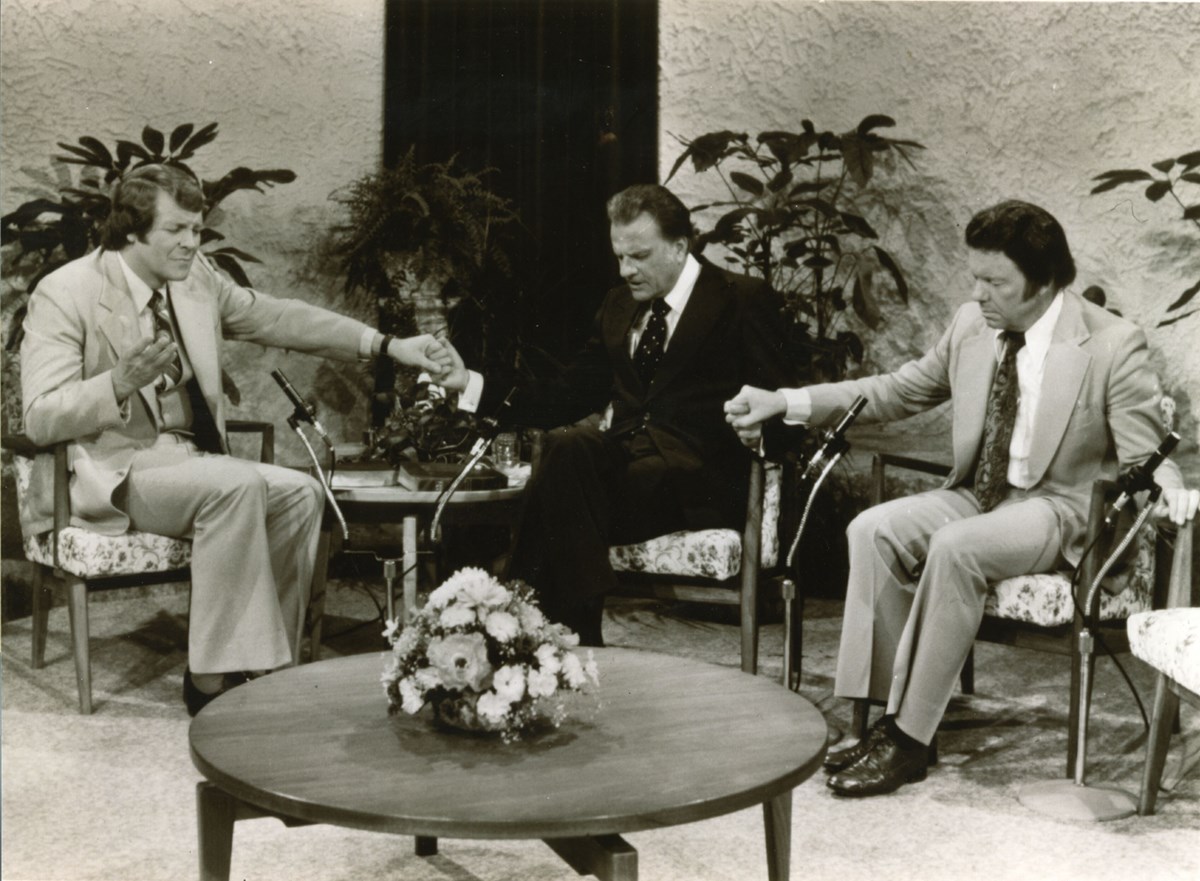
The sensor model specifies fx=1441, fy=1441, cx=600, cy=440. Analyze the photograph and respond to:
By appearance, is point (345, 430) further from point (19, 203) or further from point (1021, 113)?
point (1021, 113)

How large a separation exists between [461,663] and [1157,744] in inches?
66.2

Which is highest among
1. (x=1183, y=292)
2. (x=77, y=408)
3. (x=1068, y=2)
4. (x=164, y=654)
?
(x=1068, y=2)

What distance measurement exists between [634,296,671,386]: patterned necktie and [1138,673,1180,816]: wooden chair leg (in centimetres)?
168

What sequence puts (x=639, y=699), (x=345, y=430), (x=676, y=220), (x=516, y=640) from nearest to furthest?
(x=516, y=640), (x=639, y=699), (x=676, y=220), (x=345, y=430)

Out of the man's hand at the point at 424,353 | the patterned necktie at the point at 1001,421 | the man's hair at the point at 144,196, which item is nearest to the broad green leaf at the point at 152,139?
the man's hair at the point at 144,196

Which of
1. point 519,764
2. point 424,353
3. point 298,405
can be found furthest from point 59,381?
point 519,764

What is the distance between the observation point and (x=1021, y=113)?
16.3 feet

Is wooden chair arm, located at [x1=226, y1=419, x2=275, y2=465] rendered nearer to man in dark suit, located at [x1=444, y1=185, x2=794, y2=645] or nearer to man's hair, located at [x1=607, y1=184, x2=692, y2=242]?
man in dark suit, located at [x1=444, y1=185, x2=794, y2=645]

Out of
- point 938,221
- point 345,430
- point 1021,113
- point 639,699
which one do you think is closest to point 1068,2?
point 1021,113

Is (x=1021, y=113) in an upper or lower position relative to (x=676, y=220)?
upper

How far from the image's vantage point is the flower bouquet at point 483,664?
2.29m

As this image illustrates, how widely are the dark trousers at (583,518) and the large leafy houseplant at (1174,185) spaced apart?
169cm

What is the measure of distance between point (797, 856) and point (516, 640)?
88 centimetres

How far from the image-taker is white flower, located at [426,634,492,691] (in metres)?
2.29
